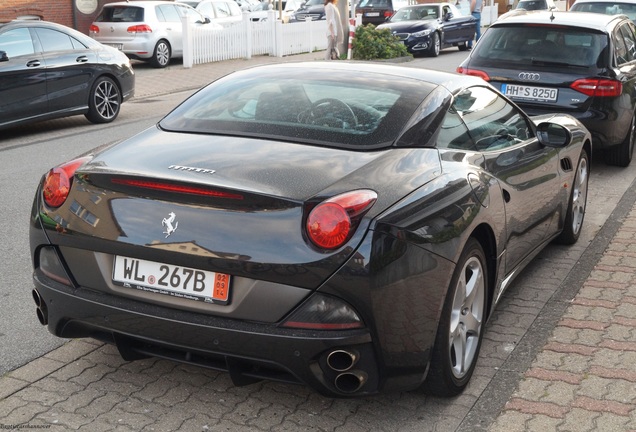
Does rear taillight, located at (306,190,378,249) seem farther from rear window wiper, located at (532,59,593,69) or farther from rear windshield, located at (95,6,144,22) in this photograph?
rear windshield, located at (95,6,144,22)

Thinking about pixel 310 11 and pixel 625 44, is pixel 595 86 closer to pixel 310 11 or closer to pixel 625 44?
pixel 625 44

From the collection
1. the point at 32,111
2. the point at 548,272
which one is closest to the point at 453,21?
the point at 32,111

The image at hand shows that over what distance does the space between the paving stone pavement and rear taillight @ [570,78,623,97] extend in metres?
4.32

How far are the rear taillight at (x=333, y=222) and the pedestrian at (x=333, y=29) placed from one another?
1931cm

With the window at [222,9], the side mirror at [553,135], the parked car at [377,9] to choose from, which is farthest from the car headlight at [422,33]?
the side mirror at [553,135]

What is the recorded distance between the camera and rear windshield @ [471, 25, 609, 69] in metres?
9.27

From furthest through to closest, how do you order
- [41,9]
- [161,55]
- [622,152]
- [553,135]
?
[41,9] < [161,55] < [622,152] < [553,135]

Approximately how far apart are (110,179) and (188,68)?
18.5 meters

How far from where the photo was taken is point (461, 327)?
421cm

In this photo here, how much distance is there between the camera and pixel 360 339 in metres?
3.54

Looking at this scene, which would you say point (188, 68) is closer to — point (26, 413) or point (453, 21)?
point (453, 21)

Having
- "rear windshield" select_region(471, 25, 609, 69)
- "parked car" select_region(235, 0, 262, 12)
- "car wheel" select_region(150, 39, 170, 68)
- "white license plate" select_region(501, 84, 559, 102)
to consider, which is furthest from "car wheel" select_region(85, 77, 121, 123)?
"parked car" select_region(235, 0, 262, 12)

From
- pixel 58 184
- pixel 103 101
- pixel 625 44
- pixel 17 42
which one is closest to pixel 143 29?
pixel 103 101

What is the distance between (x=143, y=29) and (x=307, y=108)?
59.2ft
